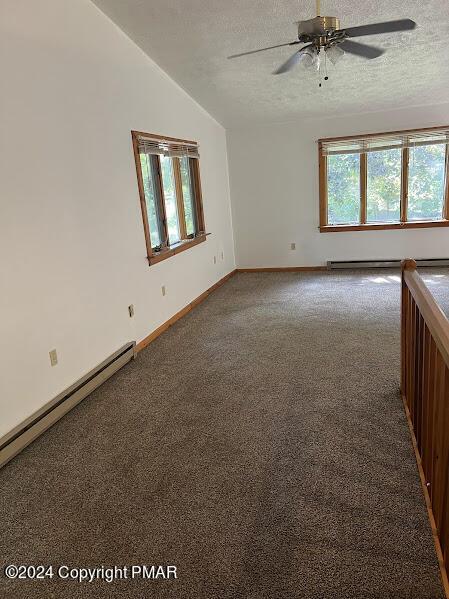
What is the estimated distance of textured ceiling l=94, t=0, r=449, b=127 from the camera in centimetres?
340

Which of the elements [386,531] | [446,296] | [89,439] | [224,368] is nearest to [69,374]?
[89,439]

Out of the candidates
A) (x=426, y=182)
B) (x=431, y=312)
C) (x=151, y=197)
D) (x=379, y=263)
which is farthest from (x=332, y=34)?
(x=379, y=263)

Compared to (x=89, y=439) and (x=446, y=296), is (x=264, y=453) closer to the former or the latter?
(x=89, y=439)

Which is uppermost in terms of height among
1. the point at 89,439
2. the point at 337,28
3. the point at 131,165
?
the point at 337,28

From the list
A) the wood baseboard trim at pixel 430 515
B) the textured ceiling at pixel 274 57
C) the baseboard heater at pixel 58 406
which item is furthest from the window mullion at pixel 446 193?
the baseboard heater at pixel 58 406

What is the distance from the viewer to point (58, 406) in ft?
9.37

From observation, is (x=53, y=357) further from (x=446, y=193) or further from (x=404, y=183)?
(x=446, y=193)

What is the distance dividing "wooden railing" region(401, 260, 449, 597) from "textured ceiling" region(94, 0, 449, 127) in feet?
8.12

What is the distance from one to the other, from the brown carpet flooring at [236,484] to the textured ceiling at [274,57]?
9.16ft

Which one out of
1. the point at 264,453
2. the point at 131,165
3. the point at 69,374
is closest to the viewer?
the point at 264,453

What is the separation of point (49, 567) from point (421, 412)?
1.79 metres

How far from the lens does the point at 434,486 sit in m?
1.72

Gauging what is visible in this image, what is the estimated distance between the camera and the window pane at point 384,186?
6438 millimetres

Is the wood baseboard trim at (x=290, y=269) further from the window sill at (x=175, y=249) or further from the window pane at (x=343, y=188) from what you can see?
the window sill at (x=175, y=249)
